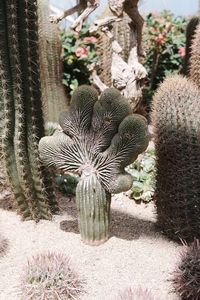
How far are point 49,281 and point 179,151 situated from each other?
0.97 meters

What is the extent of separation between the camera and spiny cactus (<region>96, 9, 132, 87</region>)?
203 inches

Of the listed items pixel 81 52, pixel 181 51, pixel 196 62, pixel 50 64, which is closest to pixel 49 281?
pixel 196 62

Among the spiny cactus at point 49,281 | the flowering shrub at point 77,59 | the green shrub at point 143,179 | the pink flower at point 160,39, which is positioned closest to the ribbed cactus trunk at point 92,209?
the spiny cactus at point 49,281

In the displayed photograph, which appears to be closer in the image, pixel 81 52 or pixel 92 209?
pixel 92 209

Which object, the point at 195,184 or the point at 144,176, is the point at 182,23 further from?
the point at 195,184

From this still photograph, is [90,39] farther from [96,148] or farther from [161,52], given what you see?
[96,148]

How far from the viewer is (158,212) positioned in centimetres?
304

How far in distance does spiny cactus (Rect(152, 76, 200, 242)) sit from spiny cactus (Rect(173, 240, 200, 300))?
16.1 inches

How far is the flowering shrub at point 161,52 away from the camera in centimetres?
632

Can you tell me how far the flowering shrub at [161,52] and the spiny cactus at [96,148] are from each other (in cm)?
354

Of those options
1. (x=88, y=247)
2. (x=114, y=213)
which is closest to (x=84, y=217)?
(x=88, y=247)

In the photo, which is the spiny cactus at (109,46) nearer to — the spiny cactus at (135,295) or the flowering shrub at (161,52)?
the flowering shrub at (161,52)

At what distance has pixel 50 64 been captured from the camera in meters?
4.95

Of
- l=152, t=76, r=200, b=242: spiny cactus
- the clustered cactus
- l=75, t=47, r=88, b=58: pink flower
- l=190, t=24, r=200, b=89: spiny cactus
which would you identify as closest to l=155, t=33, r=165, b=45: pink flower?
l=75, t=47, r=88, b=58: pink flower
